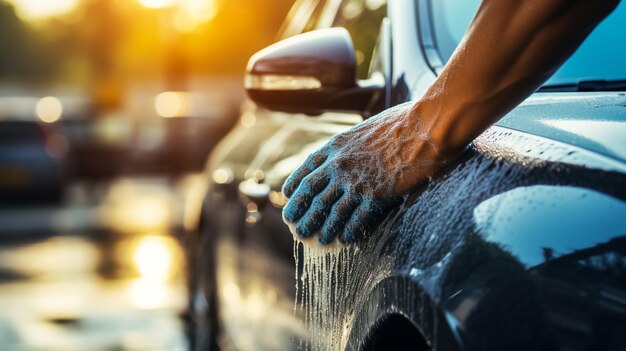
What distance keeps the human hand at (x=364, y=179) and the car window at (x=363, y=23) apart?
3.39 feet

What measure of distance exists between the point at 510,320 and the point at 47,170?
1648 cm

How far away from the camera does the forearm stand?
174 cm

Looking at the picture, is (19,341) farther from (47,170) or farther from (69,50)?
(69,50)

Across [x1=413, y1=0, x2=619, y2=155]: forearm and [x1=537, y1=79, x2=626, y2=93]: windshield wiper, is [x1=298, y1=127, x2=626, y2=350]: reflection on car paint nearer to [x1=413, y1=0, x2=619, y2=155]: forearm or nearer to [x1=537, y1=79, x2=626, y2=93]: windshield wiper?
[x1=413, y1=0, x2=619, y2=155]: forearm

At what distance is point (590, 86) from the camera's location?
7.93 feet

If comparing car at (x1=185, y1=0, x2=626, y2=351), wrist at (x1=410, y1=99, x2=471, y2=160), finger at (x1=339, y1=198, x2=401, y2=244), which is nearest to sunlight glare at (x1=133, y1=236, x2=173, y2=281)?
car at (x1=185, y1=0, x2=626, y2=351)

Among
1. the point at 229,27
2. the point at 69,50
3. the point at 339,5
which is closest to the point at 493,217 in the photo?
the point at 339,5

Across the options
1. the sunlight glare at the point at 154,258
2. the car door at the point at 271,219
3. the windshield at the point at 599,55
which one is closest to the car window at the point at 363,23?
the car door at the point at 271,219

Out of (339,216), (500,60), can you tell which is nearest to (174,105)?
(339,216)

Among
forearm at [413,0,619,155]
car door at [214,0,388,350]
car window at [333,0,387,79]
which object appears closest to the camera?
forearm at [413,0,619,155]

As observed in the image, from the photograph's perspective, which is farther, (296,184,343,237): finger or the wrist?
(296,184,343,237): finger

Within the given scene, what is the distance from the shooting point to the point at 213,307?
4.59 m

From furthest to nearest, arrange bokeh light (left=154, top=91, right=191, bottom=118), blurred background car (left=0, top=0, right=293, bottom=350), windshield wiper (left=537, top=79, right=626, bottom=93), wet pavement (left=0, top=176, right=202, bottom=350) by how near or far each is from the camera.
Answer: bokeh light (left=154, top=91, right=191, bottom=118), blurred background car (left=0, top=0, right=293, bottom=350), wet pavement (left=0, top=176, right=202, bottom=350), windshield wiper (left=537, top=79, right=626, bottom=93)

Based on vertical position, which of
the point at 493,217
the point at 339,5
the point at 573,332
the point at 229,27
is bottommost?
the point at 573,332
